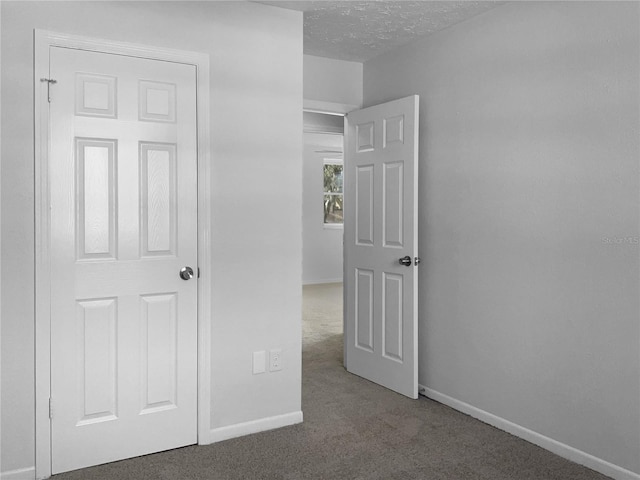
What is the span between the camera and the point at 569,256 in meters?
2.77

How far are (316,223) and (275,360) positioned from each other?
600 centimetres

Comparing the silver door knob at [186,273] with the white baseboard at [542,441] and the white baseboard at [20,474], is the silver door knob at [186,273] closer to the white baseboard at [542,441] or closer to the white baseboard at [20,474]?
the white baseboard at [20,474]

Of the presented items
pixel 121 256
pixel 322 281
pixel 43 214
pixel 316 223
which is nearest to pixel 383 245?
pixel 121 256

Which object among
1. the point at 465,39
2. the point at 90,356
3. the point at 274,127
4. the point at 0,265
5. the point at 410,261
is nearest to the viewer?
the point at 0,265

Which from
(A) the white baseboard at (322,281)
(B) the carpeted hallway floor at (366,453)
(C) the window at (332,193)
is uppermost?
(C) the window at (332,193)

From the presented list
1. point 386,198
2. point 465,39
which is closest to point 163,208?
point 386,198

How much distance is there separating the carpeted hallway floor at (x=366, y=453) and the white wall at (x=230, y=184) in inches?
9.7

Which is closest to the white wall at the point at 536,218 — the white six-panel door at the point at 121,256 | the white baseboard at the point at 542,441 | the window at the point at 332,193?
the white baseboard at the point at 542,441

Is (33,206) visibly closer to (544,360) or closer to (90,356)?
(90,356)

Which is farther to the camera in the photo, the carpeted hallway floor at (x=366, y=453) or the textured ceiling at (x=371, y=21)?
the textured ceiling at (x=371, y=21)

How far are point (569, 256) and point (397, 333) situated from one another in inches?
53.8

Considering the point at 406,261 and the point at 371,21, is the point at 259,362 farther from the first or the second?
the point at 371,21

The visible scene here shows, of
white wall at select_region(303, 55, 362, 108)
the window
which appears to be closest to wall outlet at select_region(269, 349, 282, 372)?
white wall at select_region(303, 55, 362, 108)

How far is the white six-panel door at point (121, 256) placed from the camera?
2584 mm
